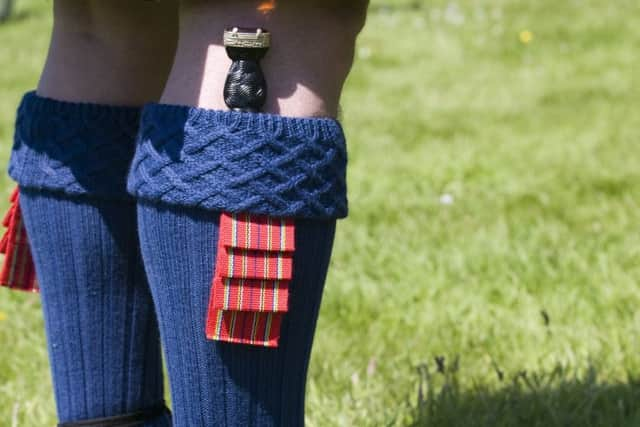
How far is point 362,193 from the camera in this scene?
4023mm

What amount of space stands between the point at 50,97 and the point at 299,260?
1.75ft

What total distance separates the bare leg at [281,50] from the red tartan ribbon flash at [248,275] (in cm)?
14

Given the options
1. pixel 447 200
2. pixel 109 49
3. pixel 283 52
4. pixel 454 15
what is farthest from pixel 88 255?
pixel 454 15

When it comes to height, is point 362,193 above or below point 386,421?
above

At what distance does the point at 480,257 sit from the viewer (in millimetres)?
3160

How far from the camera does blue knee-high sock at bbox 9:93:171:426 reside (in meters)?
1.50

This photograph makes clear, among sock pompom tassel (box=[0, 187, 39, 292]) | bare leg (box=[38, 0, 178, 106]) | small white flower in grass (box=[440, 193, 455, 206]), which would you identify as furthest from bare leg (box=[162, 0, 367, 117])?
small white flower in grass (box=[440, 193, 455, 206])

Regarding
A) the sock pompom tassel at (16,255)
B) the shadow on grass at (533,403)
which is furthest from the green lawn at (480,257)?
the sock pompom tassel at (16,255)

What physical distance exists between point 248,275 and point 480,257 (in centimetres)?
204

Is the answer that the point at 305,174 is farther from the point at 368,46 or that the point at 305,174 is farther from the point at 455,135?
the point at 368,46

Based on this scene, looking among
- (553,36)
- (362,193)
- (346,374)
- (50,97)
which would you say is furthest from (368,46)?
(50,97)

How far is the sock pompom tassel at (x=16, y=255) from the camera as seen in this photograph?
168 cm

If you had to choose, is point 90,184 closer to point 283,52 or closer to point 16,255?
point 16,255

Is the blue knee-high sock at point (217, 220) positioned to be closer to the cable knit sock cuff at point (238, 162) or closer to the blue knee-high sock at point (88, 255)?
the cable knit sock cuff at point (238, 162)
